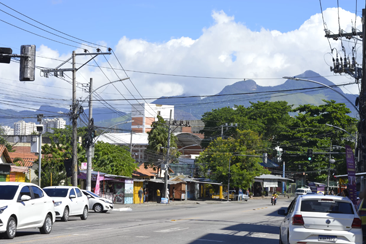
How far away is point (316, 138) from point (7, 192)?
74280 mm

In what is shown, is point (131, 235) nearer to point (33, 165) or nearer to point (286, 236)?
point (286, 236)

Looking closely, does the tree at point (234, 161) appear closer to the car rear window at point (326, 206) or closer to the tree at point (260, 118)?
the tree at point (260, 118)

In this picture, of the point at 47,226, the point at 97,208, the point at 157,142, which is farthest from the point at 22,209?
the point at 157,142

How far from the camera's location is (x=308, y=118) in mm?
87812

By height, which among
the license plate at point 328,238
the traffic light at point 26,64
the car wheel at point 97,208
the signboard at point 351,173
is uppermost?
the traffic light at point 26,64

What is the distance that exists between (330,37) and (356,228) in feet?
78.4

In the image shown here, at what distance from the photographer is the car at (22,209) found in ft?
46.9

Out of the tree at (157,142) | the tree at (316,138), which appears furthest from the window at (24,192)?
the tree at (316,138)

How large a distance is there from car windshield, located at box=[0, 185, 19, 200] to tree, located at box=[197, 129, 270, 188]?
188 ft

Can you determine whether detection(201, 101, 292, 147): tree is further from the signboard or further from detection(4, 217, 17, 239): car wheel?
detection(4, 217, 17, 239): car wheel

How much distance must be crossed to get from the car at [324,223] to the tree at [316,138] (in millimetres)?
70932

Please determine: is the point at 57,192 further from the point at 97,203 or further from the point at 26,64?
the point at 26,64

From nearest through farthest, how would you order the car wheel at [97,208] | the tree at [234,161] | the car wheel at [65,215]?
the car wheel at [65,215], the car wheel at [97,208], the tree at [234,161]

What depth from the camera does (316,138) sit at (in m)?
84.1
